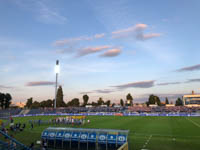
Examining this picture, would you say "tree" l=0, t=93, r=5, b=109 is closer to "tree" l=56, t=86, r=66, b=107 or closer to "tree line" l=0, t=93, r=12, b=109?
"tree line" l=0, t=93, r=12, b=109

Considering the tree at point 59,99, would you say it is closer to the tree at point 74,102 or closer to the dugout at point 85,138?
the tree at point 74,102

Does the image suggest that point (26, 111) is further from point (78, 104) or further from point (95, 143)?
point (78, 104)

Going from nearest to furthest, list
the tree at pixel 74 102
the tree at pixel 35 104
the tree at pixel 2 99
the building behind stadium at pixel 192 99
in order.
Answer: the tree at pixel 2 99 < the building behind stadium at pixel 192 99 < the tree at pixel 35 104 < the tree at pixel 74 102

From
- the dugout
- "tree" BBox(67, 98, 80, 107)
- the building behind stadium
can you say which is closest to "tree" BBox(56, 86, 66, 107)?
"tree" BBox(67, 98, 80, 107)

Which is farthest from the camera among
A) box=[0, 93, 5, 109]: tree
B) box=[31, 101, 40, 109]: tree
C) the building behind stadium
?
box=[31, 101, 40, 109]: tree

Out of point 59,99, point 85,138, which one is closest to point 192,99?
point 59,99

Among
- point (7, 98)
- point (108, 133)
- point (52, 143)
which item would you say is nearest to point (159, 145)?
point (108, 133)

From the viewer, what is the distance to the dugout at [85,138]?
59.4ft

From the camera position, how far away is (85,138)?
1920 centimetres

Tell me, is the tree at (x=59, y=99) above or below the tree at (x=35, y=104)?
above

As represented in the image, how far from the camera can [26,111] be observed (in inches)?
3597

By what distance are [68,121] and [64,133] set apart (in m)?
24.5

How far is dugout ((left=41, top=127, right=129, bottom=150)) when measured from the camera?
18094mm

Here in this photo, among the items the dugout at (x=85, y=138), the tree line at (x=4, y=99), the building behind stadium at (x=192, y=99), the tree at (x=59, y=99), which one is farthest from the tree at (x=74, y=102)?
the dugout at (x=85, y=138)
